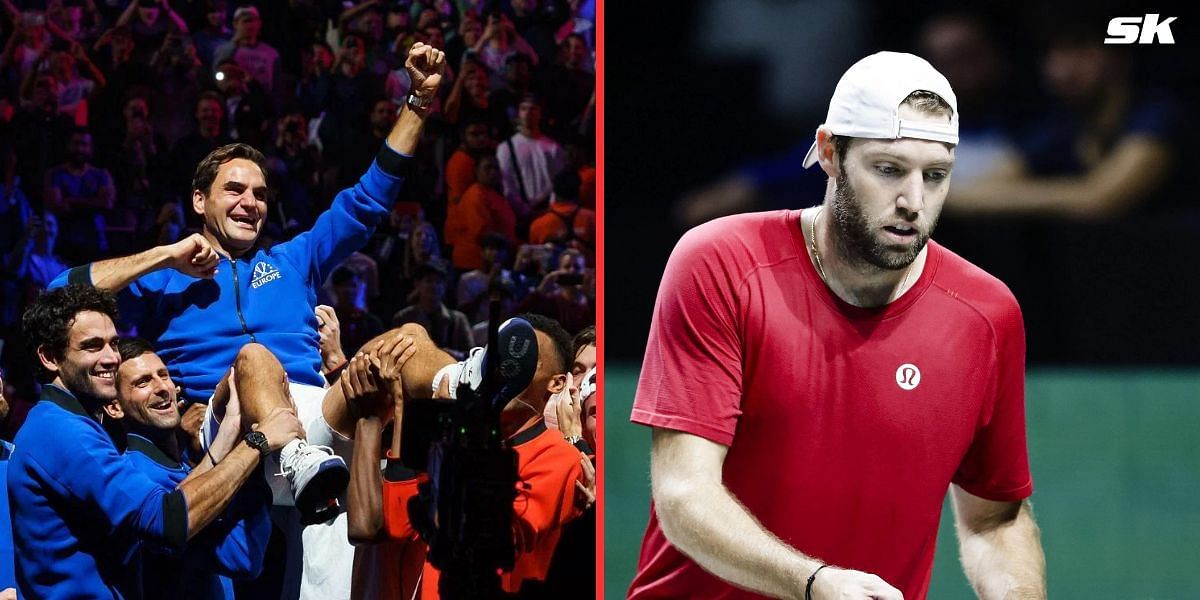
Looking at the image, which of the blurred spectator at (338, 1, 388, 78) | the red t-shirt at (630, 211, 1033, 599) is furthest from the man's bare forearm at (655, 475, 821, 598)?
the blurred spectator at (338, 1, 388, 78)

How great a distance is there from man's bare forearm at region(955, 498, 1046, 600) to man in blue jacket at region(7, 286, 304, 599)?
198 centimetres

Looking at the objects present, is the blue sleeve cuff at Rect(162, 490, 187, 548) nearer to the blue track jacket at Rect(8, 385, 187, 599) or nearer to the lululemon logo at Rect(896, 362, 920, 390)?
the blue track jacket at Rect(8, 385, 187, 599)

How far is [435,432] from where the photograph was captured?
12.3 feet

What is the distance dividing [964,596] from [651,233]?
1.32 m

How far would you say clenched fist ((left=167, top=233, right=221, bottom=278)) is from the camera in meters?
3.66

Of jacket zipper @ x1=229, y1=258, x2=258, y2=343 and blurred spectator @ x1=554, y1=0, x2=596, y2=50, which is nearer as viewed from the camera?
jacket zipper @ x1=229, y1=258, x2=258, y2=343

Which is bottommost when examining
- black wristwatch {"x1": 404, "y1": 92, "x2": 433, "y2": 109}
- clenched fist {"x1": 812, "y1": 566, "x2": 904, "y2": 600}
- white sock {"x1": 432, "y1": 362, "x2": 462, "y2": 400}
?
white sock {"x1": 432, "y1": 362, "x2": 462, "y2": 400}

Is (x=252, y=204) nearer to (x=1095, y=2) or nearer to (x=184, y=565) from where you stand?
(x=184, y=565)

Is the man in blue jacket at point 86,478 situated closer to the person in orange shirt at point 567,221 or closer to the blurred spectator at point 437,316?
the blurred spectator at point 437,316

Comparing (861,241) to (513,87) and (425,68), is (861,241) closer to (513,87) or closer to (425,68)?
(513,87)

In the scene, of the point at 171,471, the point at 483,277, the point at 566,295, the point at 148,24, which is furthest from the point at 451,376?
the point at 148,24

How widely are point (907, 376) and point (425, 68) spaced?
1961 millimetres

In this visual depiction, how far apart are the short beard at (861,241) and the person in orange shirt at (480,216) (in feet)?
5.45

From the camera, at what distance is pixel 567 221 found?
12.5 ft
